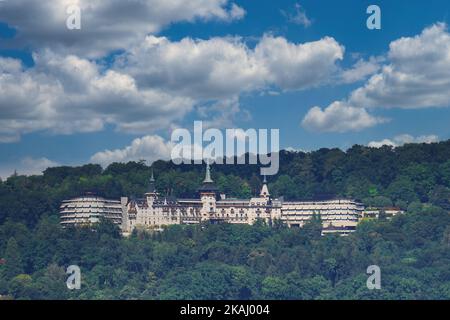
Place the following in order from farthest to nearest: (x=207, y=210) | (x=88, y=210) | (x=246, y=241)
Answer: (x=207, y=210), (x=88, y=210), (x=246, y=241)

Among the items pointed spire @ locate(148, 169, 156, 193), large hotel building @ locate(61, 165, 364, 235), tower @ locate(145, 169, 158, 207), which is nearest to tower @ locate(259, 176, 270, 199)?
large hotel building @ locate(61, 165, 364, 235)

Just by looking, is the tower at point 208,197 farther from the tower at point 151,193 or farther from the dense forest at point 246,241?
the tower at point 151,193

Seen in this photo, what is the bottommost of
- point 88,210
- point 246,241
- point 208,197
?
point 246,241

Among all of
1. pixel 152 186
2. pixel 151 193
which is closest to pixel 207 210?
pixel 151 193

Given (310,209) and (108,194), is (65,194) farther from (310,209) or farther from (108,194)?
(310,209)

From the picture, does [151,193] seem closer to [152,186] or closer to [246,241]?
[152,186]

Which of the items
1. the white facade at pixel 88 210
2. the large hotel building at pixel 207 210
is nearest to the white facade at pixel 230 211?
the large hotel building at pixel 207 210
